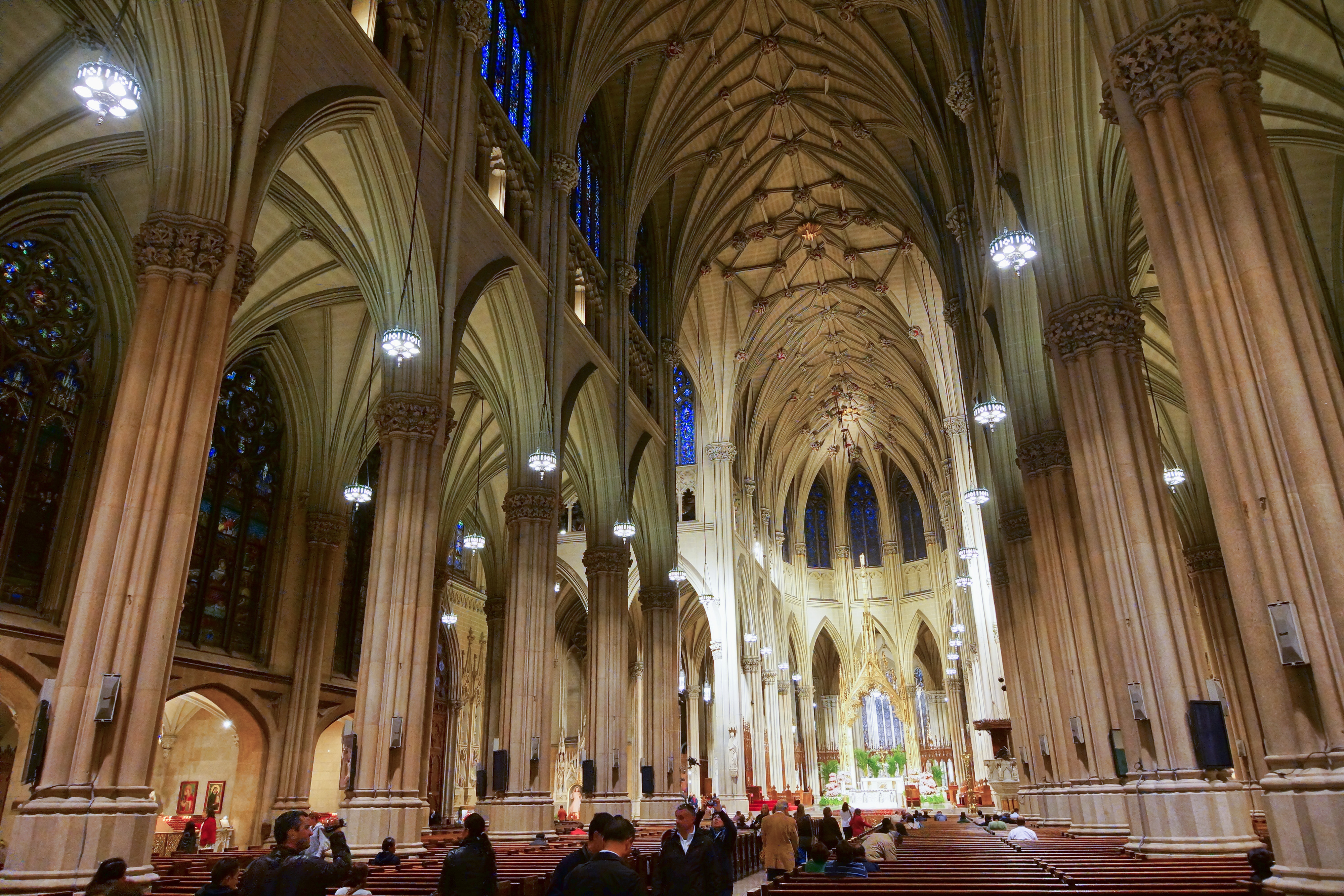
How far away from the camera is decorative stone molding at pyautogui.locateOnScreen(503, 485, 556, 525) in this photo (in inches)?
737

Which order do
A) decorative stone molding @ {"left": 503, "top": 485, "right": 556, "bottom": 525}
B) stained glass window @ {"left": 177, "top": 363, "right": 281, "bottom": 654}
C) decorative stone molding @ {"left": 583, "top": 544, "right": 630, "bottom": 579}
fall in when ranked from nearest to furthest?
decorative stone molding @ {"left": 503, "top": 485, "right": 556, "bottom": 525} < stained glass window @ {"left": 177, "top": 363, "right": 281, "bottom": 654} < decorative stone molding @ {"left": 583, "top": 544, "right": 630, "bottom": 579}

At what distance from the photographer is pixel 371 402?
23312 mm

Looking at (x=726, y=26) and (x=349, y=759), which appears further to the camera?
(x=726, y=26)

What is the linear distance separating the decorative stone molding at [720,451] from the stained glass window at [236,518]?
18.1 m

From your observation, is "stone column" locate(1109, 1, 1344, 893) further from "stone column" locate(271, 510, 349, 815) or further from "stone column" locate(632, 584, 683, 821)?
"stone column" locate(632, 584, 683, 821)

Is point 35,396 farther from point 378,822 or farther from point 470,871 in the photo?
point 470,871

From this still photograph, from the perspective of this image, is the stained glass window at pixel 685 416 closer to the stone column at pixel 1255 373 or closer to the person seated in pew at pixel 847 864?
the person seated in pew at pixel 847 864

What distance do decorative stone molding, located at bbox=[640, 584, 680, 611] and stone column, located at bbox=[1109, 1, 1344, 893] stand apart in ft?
68.9

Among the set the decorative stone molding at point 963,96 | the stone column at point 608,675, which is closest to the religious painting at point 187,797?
the stone column at point 608,675

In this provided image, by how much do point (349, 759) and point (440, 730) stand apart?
743 inches

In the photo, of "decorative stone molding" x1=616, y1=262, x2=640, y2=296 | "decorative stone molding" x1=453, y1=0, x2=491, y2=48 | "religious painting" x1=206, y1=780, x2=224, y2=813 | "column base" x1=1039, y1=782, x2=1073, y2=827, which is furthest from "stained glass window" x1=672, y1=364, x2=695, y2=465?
"column base" x1=1039, y1=782, x2=1073, y2=827

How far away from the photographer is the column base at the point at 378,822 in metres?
12.1

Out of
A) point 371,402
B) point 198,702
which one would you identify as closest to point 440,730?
point 198,702

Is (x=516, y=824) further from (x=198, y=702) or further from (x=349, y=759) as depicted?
(x=198, y=702)
